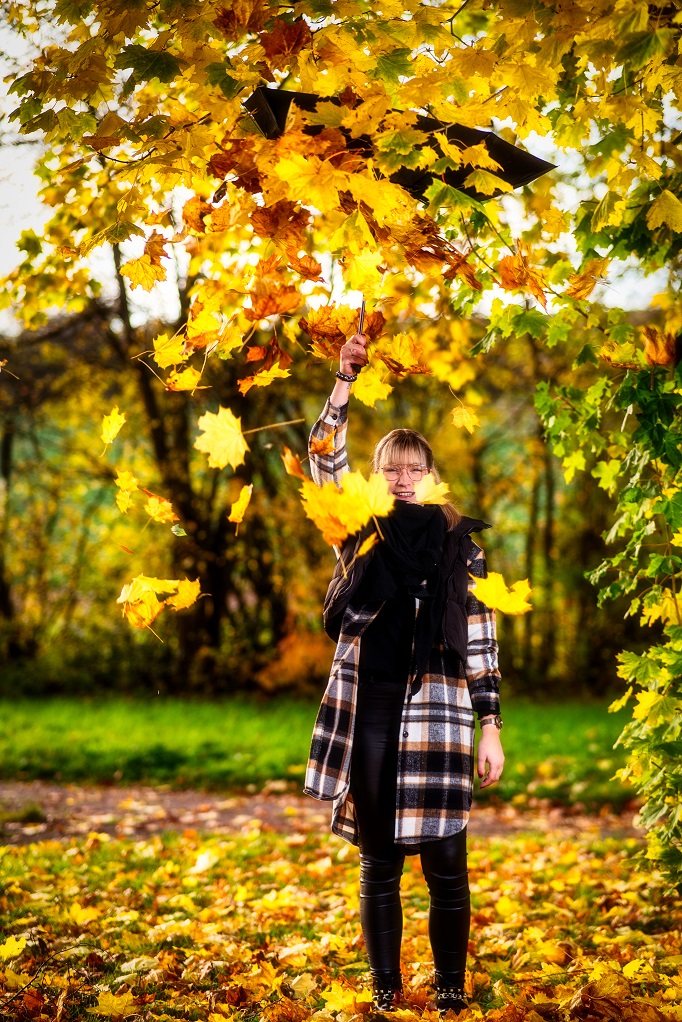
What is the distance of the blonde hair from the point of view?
2.84 meters

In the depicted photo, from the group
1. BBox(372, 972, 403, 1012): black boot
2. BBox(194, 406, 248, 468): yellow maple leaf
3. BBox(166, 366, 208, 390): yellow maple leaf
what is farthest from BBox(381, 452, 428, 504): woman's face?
BBox(372, 972, 403, 1012): black boot

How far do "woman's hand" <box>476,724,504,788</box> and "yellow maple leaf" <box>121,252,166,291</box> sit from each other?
1664mm

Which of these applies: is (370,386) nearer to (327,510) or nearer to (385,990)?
(327,510)

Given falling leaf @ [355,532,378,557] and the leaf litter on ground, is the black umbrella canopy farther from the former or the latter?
the leaf litter on ground

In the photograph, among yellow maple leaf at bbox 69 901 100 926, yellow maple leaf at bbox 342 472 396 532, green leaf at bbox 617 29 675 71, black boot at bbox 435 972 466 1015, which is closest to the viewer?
green leaf at bbox 617 29 675 71

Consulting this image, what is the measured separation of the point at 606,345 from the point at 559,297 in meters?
0.25

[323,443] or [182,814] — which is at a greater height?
[323,443]

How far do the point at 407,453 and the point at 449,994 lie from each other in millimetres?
1647

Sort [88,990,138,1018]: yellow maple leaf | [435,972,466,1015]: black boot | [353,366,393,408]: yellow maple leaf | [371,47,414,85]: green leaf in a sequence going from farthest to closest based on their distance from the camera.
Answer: [353,366,393,408]: yellow maple leaf → [88,990,138,1018]: yellow maple leaf → [435,972,466,1015]: black boot → [371,47,414,85]: green leaf

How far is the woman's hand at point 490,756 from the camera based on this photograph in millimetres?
2643

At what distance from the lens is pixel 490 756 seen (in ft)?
8.75

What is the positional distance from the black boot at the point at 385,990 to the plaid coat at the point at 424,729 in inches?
15.5

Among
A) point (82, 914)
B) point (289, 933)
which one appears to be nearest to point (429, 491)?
point (289, 933)

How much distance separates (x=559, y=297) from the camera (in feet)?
11.0
